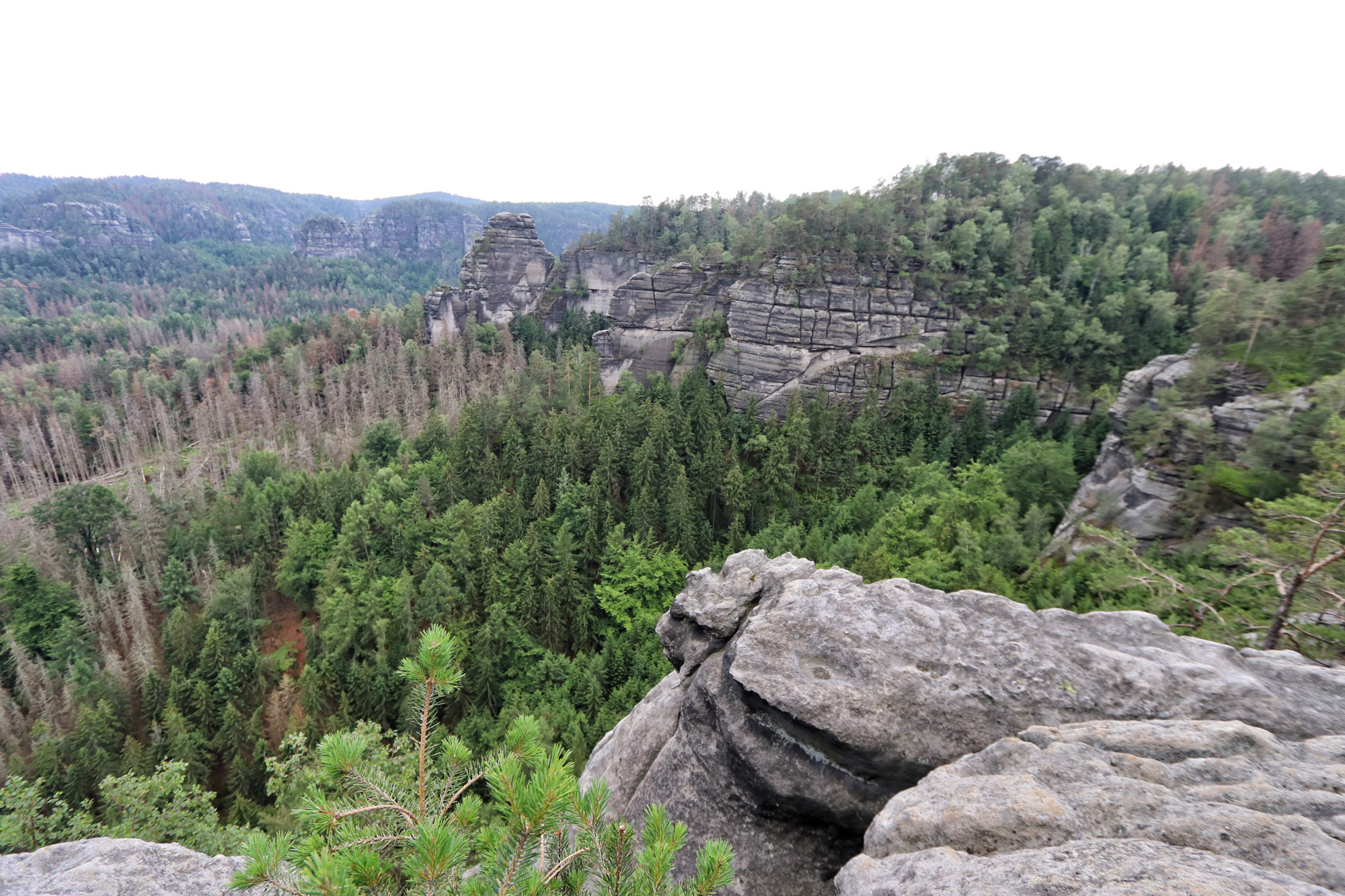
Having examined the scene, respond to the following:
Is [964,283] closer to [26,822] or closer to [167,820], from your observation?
[167,820]

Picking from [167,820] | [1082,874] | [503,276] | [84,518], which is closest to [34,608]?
[84,518]

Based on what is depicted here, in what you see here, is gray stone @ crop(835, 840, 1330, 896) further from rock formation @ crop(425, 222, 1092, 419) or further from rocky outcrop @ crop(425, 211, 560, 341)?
rocky outcrop @ crop(425, 211, 560, 341)

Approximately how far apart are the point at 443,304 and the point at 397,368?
40.3 feet

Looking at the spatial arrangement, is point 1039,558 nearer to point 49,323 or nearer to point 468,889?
point 468,889

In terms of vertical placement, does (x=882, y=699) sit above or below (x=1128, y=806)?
below

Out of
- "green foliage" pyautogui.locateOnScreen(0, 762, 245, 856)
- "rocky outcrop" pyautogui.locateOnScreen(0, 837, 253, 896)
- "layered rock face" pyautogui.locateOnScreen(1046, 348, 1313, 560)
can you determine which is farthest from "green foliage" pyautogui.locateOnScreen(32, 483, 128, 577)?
"layered rock face" pyautogui.locateOnScreen(1046, 348, 1313, 560)

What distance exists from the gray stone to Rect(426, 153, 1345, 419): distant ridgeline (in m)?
40.8

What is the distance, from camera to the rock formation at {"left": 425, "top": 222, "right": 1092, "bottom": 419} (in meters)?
44.7

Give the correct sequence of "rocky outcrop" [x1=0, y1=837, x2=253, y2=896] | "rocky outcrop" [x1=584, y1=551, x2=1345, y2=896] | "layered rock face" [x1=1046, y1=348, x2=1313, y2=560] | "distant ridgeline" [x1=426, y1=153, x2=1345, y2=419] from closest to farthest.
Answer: "rocky outcrop" [x1=0, y1=837, x2=253, y2=896] < "rocky outcrop" [x1=584, y1=551, x2=1345, y2=896] < "layered rock face" [x1=1046, y1=348, x2=1313, y2=560] < "distant ridgeline" [x1=426, y1=153, x2=1345, y2=419]

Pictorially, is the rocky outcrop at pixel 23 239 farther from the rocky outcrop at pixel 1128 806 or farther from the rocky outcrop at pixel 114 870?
the rocky outcrop at pixel 1128 806

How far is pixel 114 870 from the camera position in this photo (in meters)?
6.77

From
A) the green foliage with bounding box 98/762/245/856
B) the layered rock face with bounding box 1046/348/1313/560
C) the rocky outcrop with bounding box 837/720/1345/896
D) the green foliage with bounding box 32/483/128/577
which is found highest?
the rocky outcrop with bounding box 837/720/1345/896

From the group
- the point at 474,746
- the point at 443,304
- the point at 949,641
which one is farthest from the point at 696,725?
the point at 443,304

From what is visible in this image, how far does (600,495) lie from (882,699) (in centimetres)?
2735
